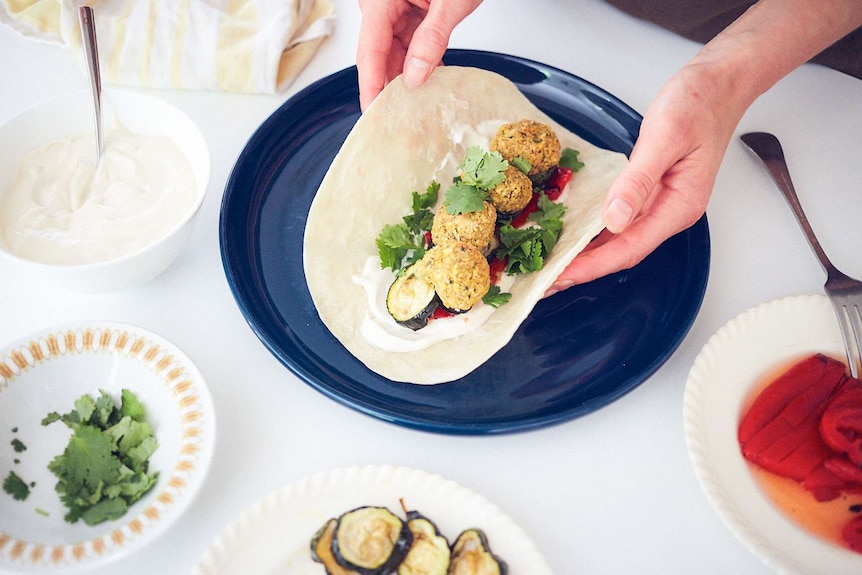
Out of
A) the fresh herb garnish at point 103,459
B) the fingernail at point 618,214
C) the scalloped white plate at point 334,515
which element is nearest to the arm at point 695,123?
the fingernail at point 618,214

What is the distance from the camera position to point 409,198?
89.4 inches

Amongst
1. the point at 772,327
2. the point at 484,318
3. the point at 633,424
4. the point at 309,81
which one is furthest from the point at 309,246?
the point at 772,327

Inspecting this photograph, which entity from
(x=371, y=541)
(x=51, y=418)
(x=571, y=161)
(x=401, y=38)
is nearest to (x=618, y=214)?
(x=571, y=161)

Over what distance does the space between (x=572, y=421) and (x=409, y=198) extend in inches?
35.2

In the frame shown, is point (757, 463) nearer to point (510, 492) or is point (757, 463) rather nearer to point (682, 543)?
point (682, 543)

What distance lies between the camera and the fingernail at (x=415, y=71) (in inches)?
83.6

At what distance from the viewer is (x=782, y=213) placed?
230 centimetres

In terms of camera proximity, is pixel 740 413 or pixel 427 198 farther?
pixel 427 198

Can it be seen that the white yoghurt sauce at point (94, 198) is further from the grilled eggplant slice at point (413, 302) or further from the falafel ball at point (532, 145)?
the falafel ball at point (532, 145)

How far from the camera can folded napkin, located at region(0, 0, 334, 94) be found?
2.42m

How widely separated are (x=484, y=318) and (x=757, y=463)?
79 cm

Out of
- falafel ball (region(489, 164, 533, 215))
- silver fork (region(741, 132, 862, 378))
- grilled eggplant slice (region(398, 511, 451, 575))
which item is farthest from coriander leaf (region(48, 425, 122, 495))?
silver fork (region(741, 132, 862, 378))

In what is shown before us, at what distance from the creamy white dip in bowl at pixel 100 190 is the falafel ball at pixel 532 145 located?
3.04 ft

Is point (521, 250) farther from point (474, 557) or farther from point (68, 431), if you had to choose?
point (68, 431)
